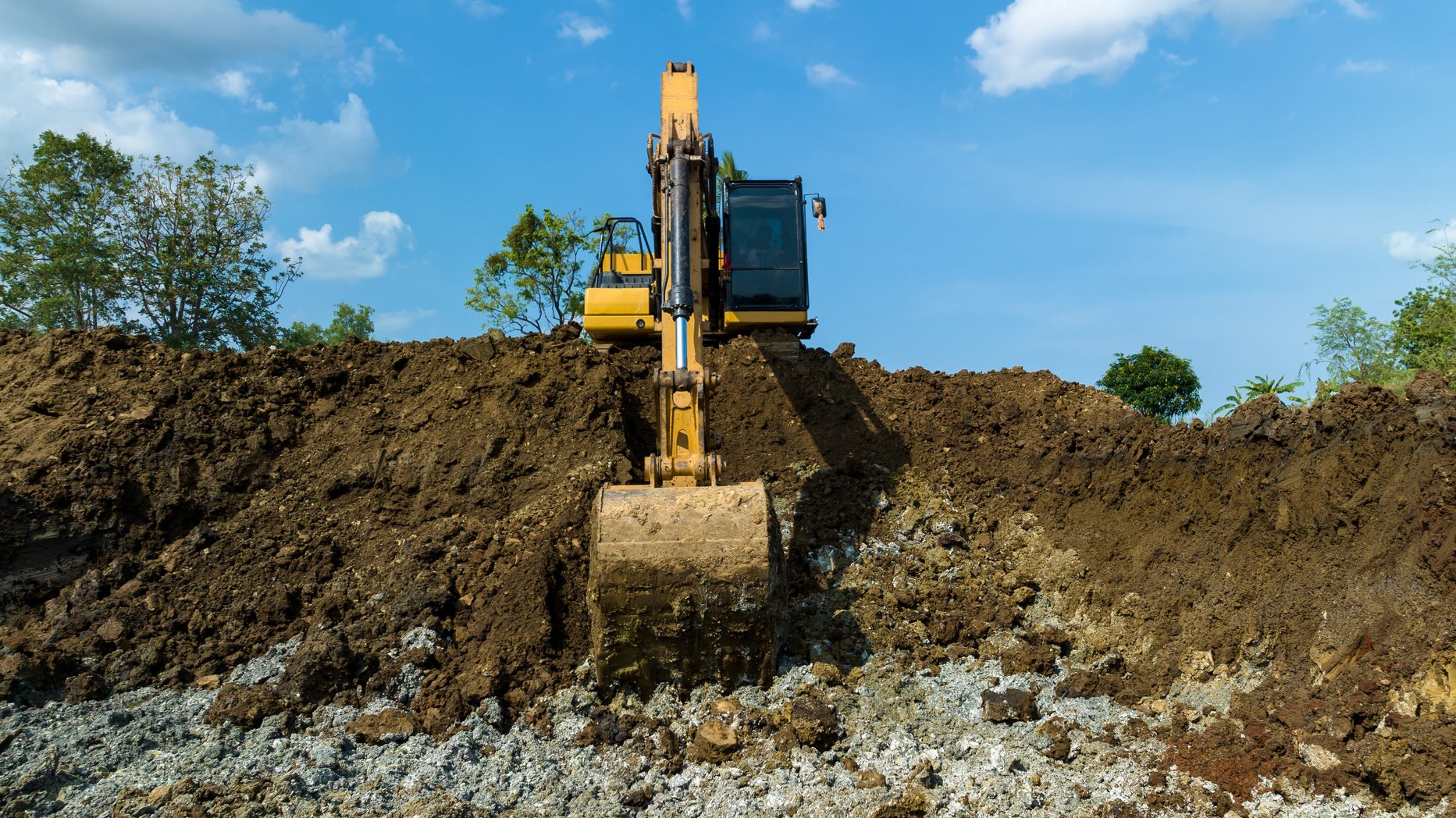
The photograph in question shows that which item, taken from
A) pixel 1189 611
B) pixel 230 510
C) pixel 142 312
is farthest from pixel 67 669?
pixel 142 312

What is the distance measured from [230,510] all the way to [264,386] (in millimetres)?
1718

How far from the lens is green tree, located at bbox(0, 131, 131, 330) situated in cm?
2250

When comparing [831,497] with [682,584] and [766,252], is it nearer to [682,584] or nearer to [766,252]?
[766,252]

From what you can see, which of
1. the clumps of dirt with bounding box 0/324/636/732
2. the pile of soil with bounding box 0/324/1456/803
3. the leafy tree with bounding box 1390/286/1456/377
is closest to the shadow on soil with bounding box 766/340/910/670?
the pile of soil with bounding box 0/324/1456/803

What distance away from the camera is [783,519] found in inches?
430

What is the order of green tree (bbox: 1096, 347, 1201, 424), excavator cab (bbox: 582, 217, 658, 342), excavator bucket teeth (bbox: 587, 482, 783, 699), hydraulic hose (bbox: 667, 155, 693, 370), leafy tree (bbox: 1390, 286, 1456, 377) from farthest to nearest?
green tree (bbox: 1096, 347, 1201, 424), leafy tree (bbox: 1390, 286, 1456, 377), excavator cab (bbox: 582, 217, 658, 342), hydraulic hose (bbox: 667, 155, 693, 370), excavator bucket teeth (bbox: 587, 482, 783, 699)

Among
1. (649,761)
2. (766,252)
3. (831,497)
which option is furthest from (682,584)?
(766,252)

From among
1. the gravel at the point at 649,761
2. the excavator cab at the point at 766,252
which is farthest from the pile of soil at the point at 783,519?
the excavator cab at the point at 766,252

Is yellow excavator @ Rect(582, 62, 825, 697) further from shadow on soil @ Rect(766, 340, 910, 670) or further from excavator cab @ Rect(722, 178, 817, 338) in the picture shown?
excavator cab @ Rect(722, 178, 817, 338)

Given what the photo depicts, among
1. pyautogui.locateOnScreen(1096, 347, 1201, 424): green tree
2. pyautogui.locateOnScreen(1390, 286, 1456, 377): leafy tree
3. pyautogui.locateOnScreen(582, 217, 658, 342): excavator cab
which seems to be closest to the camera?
pyautogui.locateOnScreen(582, 217, 658, 342): excavator cab

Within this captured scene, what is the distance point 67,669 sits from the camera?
8766 mm

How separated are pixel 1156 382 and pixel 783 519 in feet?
55.3

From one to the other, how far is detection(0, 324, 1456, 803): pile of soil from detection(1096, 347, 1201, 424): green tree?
13.6 meters

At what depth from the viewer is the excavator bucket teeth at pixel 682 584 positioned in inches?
300
